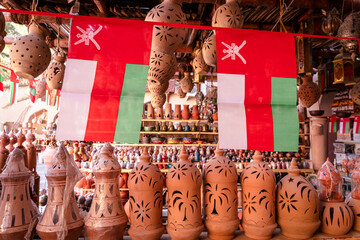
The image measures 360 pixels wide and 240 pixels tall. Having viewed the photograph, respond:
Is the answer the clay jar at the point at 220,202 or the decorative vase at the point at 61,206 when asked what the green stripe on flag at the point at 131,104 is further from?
the clay jar at the point at 220,202

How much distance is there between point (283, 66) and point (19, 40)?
1.48 meters

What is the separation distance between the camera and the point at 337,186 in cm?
124

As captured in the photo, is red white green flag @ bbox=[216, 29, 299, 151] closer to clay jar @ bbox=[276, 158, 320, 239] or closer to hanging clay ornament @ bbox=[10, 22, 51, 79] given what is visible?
clay jar @ bbox=[276, 158, 320, 239]

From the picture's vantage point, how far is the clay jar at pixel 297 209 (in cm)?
105

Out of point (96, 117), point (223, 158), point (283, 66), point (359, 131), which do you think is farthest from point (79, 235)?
point (359, 131)

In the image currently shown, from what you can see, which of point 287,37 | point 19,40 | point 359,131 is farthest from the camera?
point 359,131

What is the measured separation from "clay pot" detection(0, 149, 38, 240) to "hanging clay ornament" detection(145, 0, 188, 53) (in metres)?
0.85

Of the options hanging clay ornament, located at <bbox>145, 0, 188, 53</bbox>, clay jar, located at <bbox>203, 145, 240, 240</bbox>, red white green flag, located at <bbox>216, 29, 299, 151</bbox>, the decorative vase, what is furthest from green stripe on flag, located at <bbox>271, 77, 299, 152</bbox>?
the decorative vase

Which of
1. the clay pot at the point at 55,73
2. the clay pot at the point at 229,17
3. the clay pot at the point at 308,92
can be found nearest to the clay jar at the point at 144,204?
the clay pot at the point at 229,17

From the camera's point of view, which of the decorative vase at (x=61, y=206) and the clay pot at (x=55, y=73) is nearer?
the decorative vase at (x=61, y=206)

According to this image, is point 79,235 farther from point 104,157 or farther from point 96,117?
point 96,117

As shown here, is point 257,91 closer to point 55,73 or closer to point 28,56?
point 28,56

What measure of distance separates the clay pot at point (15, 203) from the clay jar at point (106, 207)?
0.83 ft

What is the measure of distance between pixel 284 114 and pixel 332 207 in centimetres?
52
